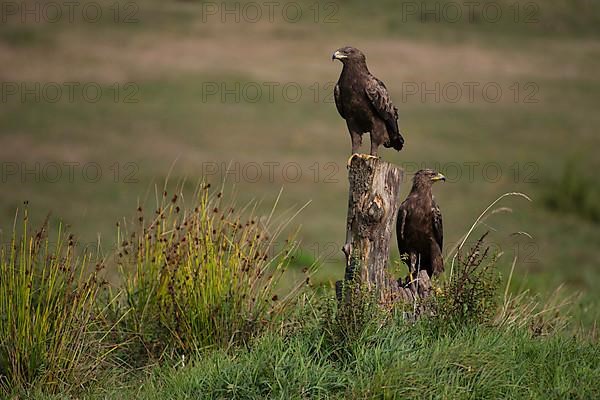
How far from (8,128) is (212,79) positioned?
7.22 meters

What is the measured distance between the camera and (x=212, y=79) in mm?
31047

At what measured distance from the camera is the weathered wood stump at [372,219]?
24.0 feet

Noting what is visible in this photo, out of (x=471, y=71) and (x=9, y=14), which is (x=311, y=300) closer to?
(x=471, y=71)

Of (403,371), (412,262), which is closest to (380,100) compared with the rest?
(412,262)

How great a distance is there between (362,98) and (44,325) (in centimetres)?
287

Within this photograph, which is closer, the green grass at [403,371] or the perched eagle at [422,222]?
the green grass at [403,371]

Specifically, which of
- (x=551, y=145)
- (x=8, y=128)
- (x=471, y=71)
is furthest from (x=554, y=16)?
(x=8, y=128)

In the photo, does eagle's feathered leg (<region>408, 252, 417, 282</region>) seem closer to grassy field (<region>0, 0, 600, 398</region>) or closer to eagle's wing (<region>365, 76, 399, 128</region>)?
eagle's wing (<region>365, 76, 399, 128</region>)

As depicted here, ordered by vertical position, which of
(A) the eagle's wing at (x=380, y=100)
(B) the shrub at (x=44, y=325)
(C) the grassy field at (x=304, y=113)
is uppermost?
(A) the eagle's wing at (x=380, y=100)

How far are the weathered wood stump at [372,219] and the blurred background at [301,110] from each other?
18.2ft

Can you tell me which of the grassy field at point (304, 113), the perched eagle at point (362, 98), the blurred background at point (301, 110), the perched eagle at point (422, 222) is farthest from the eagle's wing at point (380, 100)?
the blurred background at point (301, 110)

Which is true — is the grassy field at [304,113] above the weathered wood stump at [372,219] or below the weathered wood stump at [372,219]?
below

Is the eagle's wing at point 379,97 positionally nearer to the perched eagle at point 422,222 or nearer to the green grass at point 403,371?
the perched eagle at point 422,222

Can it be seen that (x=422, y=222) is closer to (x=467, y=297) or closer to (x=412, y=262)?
(x=412, y=262)
